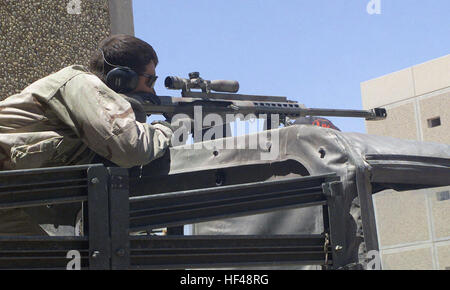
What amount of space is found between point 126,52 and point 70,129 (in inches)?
17.6

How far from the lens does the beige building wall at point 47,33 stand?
16.5ft

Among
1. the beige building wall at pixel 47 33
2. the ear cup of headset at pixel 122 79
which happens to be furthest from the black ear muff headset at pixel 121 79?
the beige building wall at pixel 47 33

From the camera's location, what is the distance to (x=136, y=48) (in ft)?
8.22

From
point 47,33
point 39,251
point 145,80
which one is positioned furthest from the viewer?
point 47,33

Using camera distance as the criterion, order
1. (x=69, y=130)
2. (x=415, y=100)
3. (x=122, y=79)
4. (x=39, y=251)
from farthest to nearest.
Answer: (x=415, y=100) → (x=122, y=79) → (x=69, y=130) → (x=39, y=251)

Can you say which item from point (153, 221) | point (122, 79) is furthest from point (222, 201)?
point (122, 79)

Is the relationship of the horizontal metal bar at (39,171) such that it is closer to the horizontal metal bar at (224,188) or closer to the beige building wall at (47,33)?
the horizontal metal bar at (224,188)

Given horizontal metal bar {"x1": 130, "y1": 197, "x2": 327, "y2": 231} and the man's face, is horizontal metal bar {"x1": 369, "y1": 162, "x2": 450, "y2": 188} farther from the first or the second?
the man's face

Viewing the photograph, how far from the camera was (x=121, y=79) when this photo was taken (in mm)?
2502

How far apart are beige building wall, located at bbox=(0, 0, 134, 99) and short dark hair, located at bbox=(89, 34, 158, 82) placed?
2.66 metres

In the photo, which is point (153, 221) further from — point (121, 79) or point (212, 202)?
point (121, 79)

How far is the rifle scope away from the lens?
152 inches

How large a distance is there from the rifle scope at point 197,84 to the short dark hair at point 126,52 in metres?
1.35

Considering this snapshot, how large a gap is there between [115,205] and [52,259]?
18 centimetres
